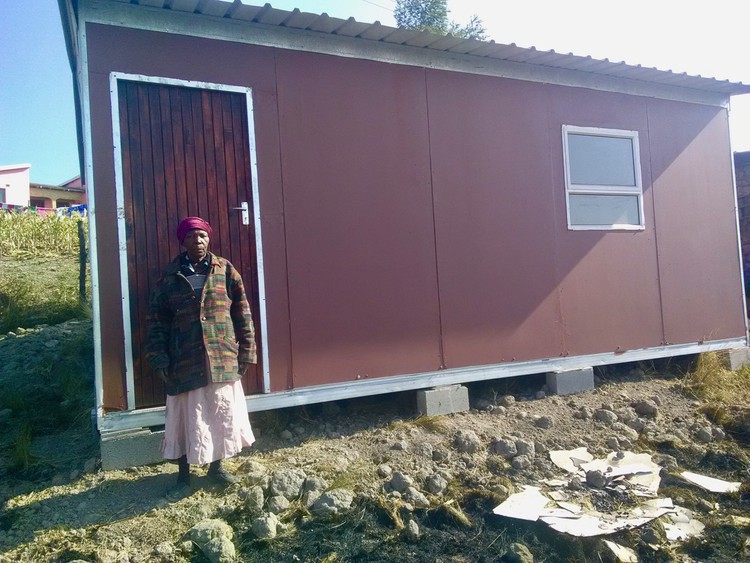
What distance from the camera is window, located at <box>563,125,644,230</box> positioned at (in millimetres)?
6043

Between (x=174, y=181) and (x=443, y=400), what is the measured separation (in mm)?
2773

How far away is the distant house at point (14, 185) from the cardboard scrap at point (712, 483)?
29634 millimetres

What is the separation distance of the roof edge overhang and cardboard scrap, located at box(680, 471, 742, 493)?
3696mm

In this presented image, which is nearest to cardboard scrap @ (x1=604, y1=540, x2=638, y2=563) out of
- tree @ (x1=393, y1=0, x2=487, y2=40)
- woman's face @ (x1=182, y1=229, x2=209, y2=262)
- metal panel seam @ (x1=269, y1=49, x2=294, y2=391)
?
metal panel seam @ (x1=269, y1=49, x2=294, y2=391)

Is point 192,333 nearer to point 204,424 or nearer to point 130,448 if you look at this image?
point 204,424

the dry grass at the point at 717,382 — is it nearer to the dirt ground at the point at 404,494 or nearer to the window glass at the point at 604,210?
the dirt ground at the point at 404,494

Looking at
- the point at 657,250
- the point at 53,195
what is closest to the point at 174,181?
the point at 657,250

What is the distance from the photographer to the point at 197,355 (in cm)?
367

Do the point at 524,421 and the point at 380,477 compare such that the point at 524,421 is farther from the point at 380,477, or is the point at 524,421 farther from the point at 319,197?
the point at 319,197

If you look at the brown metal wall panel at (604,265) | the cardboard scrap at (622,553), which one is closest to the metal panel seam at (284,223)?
the cardboard scrap at (622,553)

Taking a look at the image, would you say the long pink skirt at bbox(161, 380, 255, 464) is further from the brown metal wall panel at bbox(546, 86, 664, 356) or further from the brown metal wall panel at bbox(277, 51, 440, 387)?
the brown metal wall panel at bbox(546, 86, 664, 356)

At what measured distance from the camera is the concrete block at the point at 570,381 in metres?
5.75

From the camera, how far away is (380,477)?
413cm

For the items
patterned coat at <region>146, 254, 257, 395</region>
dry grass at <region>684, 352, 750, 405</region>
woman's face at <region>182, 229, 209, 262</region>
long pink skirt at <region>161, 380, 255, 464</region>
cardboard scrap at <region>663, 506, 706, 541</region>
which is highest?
woman's face at <region>182, 229, 209, 262</region>
